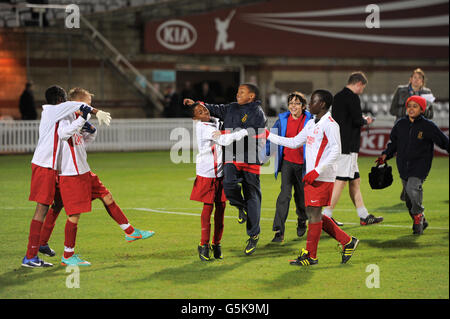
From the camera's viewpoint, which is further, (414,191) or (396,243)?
(414,191)

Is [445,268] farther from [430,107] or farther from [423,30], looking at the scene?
[423,30]

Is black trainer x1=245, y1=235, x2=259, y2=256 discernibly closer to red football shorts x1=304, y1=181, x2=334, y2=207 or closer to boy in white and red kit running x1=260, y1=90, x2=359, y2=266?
boy in white and red kit running x1=260, y1=90, x2=359, y2=266

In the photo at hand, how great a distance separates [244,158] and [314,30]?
85.1ft

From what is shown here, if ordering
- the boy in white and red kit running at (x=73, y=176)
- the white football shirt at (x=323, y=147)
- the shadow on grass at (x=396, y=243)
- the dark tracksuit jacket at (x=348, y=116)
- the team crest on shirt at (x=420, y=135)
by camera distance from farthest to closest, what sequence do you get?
the dark tracksuit jacket at (x=348, y=116)
the team crest on shirt at (x=420, y=135)
the shadow on grass at (x=396, y=243)
the boy in white and red kit running at (x=73, y=176)
the white football shirt at (x=323, y=147)

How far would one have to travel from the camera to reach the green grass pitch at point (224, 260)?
6.11m

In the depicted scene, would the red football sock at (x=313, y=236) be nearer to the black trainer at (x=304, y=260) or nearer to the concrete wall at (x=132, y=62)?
the black trainer at (x=304, y=260)

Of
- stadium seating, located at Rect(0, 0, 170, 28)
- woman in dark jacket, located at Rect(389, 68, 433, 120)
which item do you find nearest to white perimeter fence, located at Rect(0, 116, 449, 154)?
stadium seating, located at Rect(0, 0, 170, 28)

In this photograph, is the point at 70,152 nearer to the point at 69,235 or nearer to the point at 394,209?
the point at 69,235

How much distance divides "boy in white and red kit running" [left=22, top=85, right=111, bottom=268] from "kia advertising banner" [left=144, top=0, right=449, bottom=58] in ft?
73.9

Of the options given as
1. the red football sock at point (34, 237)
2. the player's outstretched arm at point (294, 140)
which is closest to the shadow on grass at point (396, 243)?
the player's outstretched arm at point (294, 140)

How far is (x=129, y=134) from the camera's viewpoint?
23.8 metres

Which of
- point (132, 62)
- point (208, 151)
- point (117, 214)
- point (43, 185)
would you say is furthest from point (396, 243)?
point (132, 62)

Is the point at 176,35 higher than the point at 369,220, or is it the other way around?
the point at 176,35

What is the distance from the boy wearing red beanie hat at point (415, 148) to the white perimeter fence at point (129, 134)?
41.4 feet
